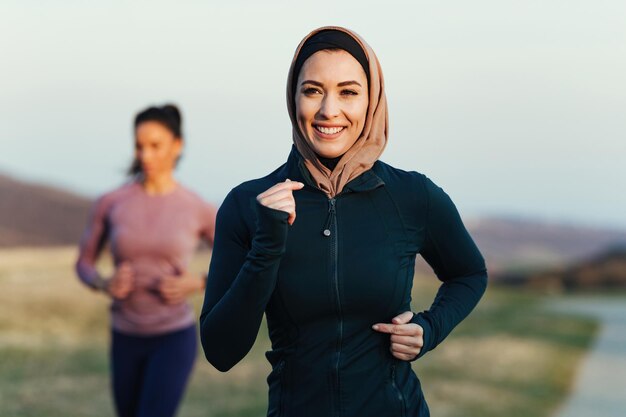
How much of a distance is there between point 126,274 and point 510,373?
590cm

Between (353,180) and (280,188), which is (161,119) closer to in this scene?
(353,180)

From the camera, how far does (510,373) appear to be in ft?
34.9

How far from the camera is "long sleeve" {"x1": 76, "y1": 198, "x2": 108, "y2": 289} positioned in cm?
610

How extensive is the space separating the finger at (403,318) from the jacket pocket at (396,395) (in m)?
0.13

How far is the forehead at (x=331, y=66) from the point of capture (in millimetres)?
2975

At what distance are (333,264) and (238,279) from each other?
0.30 metres

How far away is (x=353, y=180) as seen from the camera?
3.04 meters

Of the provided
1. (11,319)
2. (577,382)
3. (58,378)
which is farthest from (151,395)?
(11,319)

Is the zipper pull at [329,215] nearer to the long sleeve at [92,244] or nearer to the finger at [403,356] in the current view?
the finger at [403,356]

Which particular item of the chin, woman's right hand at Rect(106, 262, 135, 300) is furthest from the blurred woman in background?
the chin

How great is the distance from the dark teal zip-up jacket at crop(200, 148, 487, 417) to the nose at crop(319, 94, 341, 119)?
0.18 metres

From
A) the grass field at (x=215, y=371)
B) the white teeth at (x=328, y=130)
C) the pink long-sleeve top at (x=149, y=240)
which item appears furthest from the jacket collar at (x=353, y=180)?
the grass field at (x=215, y=371)

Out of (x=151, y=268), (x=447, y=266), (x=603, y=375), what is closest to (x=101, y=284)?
(x=151, y=268)

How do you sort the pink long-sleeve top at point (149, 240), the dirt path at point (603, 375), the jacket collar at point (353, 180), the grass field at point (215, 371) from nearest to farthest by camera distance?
the jacket collar at point (353, 180), the pink long-sleeve top at point (149, 240), the dirt path at point (603, 375), the grass field at point (215, 371)
